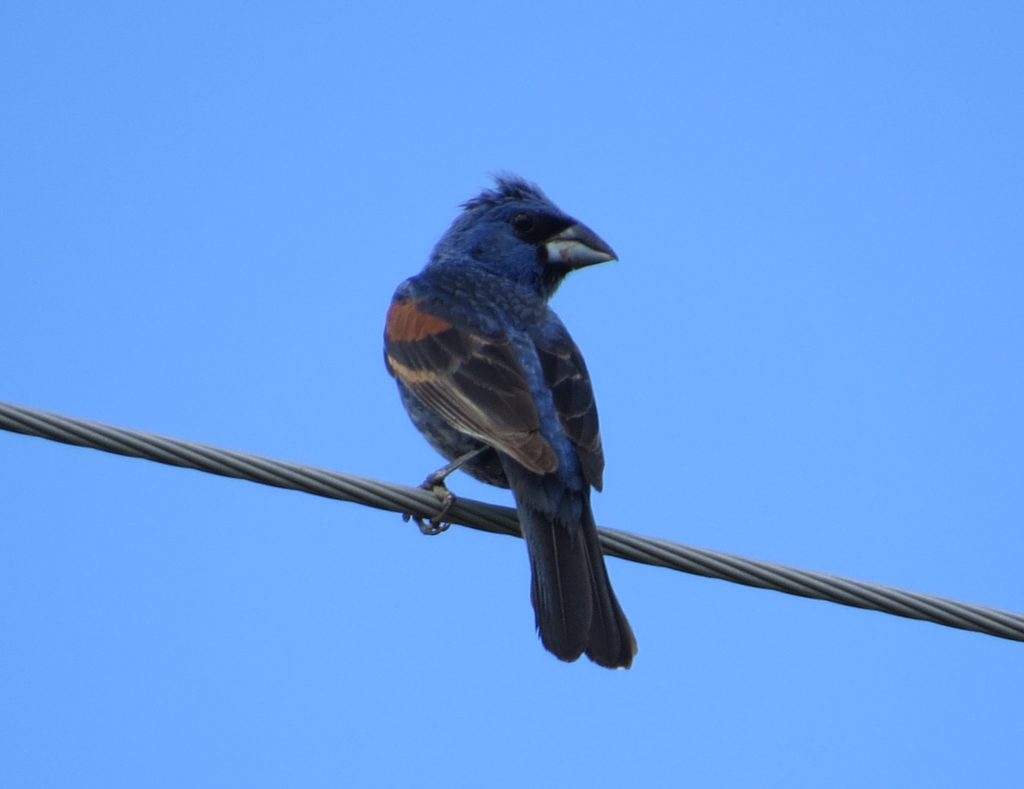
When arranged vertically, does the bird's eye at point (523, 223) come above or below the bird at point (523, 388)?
above

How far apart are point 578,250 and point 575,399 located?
2.18 meters

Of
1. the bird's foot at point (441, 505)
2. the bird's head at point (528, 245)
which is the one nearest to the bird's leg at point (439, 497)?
the bird's foot at point (441, 505)

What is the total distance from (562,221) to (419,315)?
1587 mm

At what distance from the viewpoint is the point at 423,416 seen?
7316 mm

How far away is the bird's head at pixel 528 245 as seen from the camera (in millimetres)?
8820

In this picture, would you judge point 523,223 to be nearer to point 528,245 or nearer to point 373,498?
point 528,245

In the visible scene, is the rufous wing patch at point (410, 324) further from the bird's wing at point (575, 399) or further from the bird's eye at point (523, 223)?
the bird's eye at point (523, 223)

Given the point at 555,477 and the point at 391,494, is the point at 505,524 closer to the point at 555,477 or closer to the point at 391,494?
the point at 555,477

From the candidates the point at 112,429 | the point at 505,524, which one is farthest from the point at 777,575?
the point at 112,429

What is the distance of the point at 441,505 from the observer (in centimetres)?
591

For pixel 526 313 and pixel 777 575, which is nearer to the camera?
pixel 777 575

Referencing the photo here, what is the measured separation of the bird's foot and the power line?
→ 79 centimetres

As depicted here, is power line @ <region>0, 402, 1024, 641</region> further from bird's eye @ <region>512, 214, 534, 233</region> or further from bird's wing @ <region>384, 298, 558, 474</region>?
bird's eye @ <region>512, 214, 534, 233</region>

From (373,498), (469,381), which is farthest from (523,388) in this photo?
(373,498)
